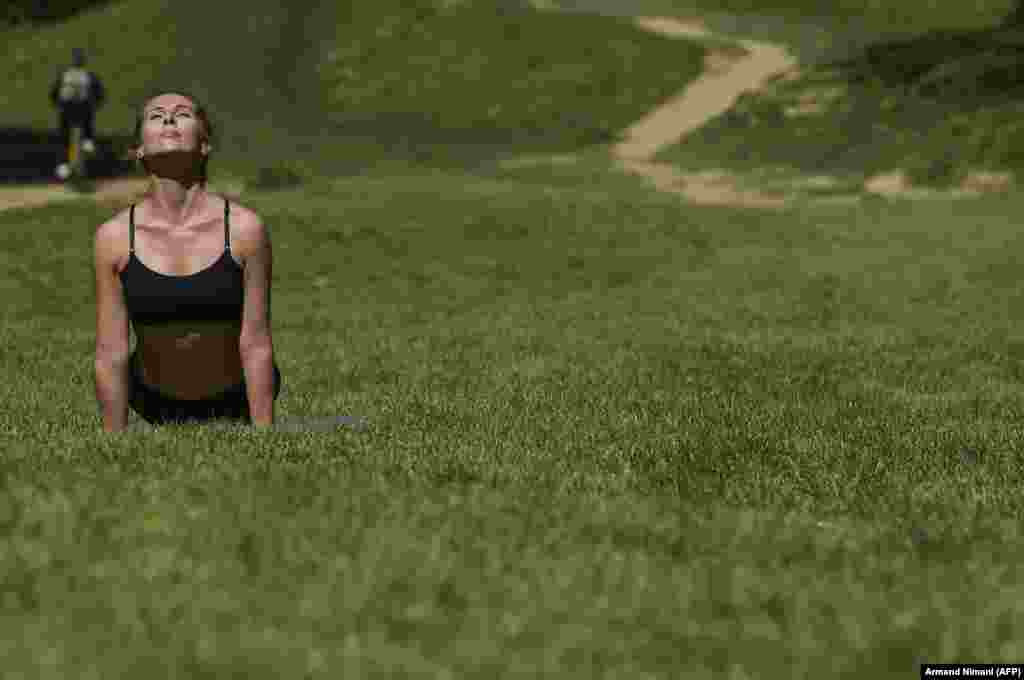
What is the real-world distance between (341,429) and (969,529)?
12.2 feet

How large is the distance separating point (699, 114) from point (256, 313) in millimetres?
46296

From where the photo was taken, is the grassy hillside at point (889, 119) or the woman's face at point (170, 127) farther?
the grassy hillside at point (889, 119)

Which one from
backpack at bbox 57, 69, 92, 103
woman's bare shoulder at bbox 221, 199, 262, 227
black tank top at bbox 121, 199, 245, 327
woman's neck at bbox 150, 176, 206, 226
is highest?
woman's neck at bbox 150, 176, 206, 226

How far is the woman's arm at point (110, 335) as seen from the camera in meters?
7.06

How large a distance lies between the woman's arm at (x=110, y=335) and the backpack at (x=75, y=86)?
22725mm

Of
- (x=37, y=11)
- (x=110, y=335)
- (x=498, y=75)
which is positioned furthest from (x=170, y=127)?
(x=37, y=11)

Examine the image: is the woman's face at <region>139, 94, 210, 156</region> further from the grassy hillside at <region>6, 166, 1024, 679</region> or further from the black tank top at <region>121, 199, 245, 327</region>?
Result: the grassy hillside at <region>6, 166, 1024, 679</region>

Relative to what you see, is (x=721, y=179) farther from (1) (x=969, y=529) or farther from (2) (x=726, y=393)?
(1) (x=969, y=529)

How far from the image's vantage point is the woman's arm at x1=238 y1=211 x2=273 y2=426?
23.2 feet

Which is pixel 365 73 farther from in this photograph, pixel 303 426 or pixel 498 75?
pixel 303 426

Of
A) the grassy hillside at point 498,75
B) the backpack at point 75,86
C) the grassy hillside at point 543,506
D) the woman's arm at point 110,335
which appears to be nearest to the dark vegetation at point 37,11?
the grassy hillside at point 498,75

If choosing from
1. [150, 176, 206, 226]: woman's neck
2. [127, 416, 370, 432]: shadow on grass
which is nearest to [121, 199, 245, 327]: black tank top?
[150, 176, 206, 226]: woman's neck

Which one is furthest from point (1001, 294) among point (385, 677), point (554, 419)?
point (385, 677)

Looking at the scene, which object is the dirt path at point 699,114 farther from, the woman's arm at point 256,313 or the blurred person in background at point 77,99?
the woman's arm at point 256,313
